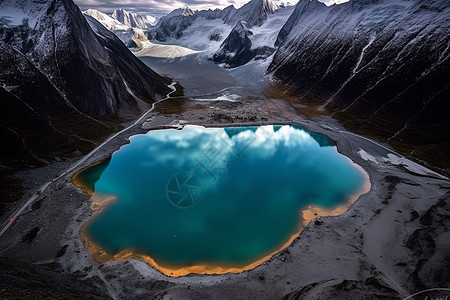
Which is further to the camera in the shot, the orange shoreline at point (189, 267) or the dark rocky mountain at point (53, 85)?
the dark rocky mountain at point (53, 85)

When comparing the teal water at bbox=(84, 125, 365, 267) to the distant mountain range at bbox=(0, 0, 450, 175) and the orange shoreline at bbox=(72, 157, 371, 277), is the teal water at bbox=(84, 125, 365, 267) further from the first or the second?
the distant mountain range at bbox=(0, 0, 450, 175)

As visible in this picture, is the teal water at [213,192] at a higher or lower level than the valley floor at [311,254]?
lower

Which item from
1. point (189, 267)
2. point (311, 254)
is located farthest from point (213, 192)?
point (311, 254)

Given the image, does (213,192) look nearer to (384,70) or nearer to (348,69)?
(384,70)

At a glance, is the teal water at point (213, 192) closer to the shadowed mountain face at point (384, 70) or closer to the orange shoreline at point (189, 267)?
the orange shoreline at point (189, 267)

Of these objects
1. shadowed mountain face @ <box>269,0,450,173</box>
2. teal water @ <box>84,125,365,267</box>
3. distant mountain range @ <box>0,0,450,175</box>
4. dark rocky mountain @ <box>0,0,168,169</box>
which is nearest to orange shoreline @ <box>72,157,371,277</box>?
teal water @ <box>84,125,365,267</box>

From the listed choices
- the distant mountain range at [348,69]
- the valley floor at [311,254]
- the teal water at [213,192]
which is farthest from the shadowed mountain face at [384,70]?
the valley floor at [311,254]

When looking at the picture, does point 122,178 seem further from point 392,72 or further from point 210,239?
point 392,72
